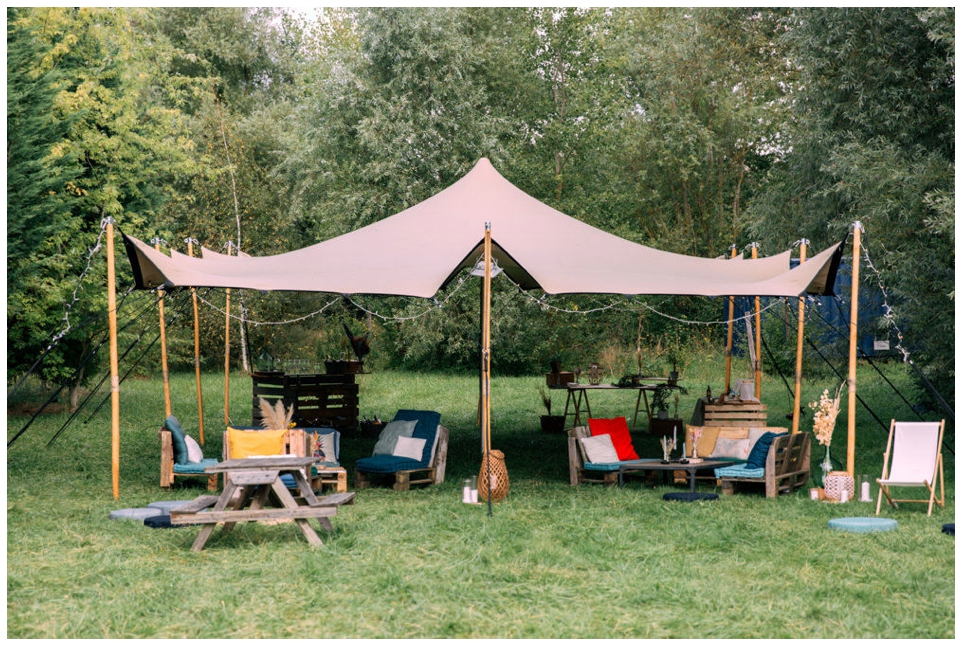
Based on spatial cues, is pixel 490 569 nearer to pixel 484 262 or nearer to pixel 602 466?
pixel 484 262

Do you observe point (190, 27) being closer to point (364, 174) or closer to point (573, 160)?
point (364, 174)

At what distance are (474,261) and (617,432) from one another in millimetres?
2184

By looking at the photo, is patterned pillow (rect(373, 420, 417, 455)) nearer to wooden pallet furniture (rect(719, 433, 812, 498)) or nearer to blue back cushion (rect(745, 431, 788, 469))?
wooden pallet furniture (rect(719, 433, 812, 498))

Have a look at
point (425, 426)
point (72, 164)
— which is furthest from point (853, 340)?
point (72, 164)

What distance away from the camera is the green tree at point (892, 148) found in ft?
31.6

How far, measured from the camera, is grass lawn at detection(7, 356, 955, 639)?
438cm

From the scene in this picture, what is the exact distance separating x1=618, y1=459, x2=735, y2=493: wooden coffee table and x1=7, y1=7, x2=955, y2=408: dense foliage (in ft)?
5.99

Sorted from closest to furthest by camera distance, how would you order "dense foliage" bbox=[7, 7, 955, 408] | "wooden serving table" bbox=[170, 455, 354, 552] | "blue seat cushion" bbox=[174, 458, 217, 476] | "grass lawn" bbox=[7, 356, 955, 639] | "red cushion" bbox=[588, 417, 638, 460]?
"grass lawn" bbox=[7, 356, 955, 639] → "wooden serving table" bbox=[170, 455, 354, 552] → "blue seat cushion" bbox=[174, 458, 217, 476] → "red cushion" bbox=[588, 417, 638, 460] → "dense foliage" bbox=[7, 7, 955, 408]

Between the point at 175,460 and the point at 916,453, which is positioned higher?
the point at 916,453

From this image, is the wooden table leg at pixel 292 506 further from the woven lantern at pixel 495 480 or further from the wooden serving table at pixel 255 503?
the woven lantern at pixel 495 480

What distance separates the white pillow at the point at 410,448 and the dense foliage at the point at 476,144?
2.16 meters

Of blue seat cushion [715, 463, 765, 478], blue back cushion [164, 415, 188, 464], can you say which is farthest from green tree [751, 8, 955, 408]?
blue back cushion [164, 415, 188, 464]

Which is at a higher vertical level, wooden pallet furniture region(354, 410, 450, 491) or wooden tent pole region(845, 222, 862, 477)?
wooden tent pole region(845, 222, 862, 477)

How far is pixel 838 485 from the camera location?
24.8 ft
